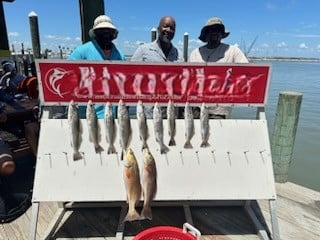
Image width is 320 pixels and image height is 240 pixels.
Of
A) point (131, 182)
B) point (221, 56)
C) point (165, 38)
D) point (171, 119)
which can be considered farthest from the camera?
point (221, 56)

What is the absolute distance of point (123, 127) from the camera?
2482 mm

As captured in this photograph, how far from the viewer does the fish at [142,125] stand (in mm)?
2502

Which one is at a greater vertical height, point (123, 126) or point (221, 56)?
point (221, 56)

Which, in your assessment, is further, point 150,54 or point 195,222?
point 150,54

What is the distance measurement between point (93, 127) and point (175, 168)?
776 mm

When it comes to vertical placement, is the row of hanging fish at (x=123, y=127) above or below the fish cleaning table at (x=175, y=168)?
above

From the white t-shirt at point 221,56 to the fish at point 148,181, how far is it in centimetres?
119

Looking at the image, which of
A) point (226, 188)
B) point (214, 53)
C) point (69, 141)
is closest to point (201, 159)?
point (226, 188)

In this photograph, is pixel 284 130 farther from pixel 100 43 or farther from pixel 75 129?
pixel 75 129

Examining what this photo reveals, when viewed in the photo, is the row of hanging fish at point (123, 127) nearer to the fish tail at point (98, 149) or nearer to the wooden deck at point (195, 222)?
the fish tail at point (98, 149)

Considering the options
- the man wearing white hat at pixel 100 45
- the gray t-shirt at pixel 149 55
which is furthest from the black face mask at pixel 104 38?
the gray t-shirt at pixel 149 55

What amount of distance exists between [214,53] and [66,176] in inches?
81.6

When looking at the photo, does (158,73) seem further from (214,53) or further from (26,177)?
(26,177)

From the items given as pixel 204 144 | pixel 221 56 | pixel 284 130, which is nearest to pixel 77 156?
pixel 204 144
